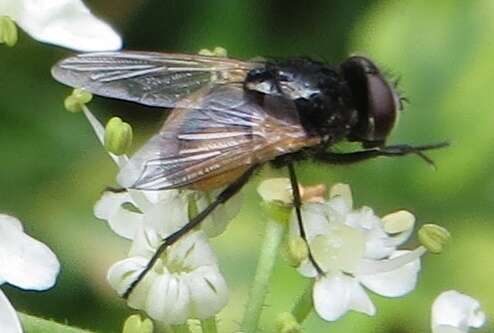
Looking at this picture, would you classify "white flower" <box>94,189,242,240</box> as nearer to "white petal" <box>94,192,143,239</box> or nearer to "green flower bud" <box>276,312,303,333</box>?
"white petal" <box>94,192,143,239</box>

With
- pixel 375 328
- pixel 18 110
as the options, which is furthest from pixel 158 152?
pixel 18 110

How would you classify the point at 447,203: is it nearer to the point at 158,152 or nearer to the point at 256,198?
the point at 256,198

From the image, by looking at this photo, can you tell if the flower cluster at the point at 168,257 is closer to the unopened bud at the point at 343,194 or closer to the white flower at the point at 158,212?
the white flower at the point at 158,212

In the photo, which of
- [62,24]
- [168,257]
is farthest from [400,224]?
[62,24]

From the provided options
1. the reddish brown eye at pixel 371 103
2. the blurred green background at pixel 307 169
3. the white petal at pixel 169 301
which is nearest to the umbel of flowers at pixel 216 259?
the white petal at pixel 169 301

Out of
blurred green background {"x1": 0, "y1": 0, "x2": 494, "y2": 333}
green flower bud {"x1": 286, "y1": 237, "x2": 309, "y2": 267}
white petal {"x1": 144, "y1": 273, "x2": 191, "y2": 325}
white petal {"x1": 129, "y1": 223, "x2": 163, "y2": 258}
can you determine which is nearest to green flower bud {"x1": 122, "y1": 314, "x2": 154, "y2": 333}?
white petal {"x1": 144, "y1": 273, "x2": 191, "y2": 325}

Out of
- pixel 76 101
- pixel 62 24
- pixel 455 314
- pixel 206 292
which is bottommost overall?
pixel 455 314

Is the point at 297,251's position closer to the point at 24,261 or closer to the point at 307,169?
the point at 24,261

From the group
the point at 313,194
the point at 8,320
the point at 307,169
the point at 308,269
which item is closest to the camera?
the point at 8,320
